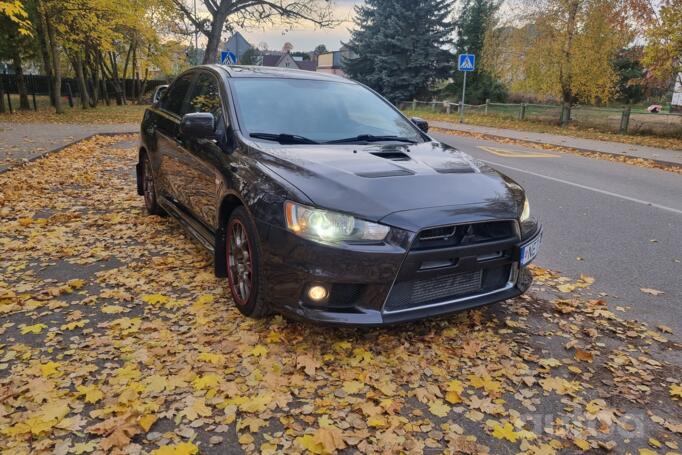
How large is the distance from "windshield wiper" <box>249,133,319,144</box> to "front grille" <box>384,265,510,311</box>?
55.9 inches

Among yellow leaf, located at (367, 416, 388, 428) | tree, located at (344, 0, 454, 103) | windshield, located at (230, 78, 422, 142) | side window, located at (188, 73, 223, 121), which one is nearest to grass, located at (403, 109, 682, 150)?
tree, located at (344, 0, 454, 103)

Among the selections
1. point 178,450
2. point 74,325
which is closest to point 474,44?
point 74,325

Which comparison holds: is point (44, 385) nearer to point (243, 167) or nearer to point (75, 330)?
point (75, 330)

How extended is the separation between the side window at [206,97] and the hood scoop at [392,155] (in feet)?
4.36

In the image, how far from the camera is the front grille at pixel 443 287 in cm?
306

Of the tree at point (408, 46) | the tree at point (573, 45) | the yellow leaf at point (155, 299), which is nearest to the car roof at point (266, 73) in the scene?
the yellow leaf at point (155, 299)

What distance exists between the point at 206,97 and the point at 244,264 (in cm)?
180

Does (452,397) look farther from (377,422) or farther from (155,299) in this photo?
(155,299)

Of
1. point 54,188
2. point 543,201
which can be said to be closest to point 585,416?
point 543,201

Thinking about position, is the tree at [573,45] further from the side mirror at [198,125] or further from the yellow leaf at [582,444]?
the yellow leaf at [582,444]

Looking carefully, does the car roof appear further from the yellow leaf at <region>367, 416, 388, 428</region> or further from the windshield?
the yellow leaf at <region>367, 416, 388, 428</region>

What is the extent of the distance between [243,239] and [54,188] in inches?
228

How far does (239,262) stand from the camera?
3684 millimetres

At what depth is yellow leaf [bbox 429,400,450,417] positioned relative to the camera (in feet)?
9.05
